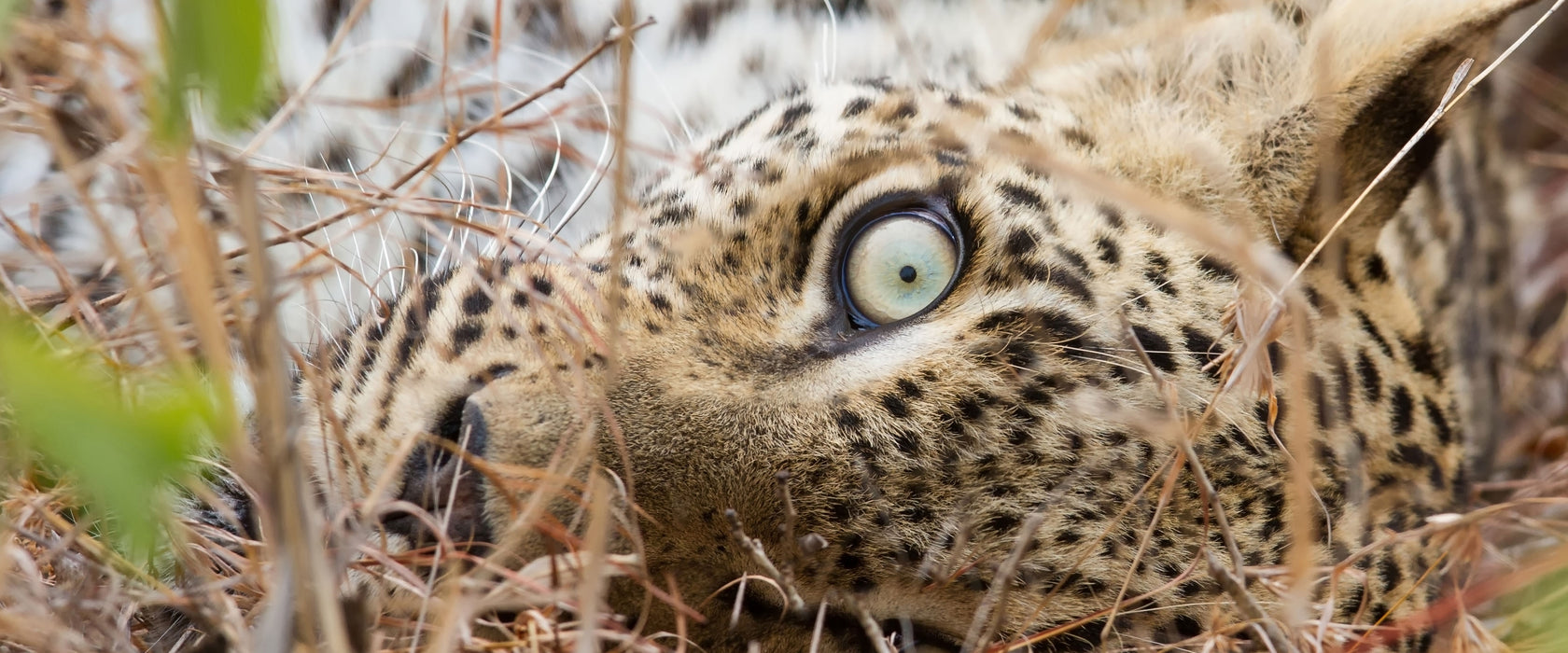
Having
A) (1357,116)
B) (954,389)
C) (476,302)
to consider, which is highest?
(1357,116)

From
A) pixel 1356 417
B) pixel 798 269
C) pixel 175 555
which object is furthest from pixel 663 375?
pixel 1356 417

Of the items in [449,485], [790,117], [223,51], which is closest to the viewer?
[223,51]

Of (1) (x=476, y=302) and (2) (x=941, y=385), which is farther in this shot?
(1) (x=476, y=302)

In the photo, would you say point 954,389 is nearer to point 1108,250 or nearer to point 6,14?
point 1108,250

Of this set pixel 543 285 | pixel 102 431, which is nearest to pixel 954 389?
pixel 543 285

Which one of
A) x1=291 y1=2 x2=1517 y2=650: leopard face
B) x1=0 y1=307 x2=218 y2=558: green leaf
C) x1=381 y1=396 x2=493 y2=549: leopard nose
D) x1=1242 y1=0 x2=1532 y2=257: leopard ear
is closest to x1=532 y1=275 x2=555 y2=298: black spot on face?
x1=291 y1=2 x2=1517 y2=650: leopard face

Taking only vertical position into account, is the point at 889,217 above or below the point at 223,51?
above

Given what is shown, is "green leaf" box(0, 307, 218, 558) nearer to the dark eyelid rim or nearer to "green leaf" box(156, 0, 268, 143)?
"green leaf" box(156, 0, 268, 143)

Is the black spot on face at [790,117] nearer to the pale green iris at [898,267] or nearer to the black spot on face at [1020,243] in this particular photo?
the pale green iris at [898,267]
